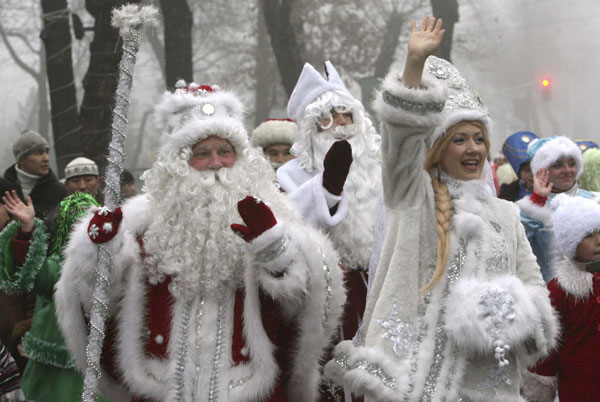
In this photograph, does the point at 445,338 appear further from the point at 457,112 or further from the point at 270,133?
the point at 270,133

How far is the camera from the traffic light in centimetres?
1580

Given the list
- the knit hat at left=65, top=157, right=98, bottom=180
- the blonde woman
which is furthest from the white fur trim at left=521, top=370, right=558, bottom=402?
the knit hat at left=65, top=157, right=98, bottom=180

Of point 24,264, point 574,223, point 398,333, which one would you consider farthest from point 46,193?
point 398,333

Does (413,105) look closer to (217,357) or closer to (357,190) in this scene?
(217,357)

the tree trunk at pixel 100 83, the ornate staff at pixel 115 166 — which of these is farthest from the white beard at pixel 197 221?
the tree trunk at pixel 100 83

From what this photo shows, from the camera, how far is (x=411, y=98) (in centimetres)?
371

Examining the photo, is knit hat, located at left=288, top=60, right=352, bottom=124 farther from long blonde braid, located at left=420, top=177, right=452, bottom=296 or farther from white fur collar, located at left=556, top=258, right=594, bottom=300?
long blonde braid, located at left=420, top=177, right=452, bottom=296

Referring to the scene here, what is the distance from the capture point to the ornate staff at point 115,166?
412 cm

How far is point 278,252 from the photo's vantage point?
3.92 meters

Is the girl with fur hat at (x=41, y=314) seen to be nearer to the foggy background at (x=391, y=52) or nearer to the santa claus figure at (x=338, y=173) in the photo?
the santa claus figure at (x=338, y=173)

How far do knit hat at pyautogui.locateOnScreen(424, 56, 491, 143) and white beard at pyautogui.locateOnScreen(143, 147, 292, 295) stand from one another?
3.29 ft

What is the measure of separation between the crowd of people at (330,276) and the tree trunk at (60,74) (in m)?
8.40

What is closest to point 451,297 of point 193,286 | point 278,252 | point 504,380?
point 504,380

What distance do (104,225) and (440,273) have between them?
1.61m
